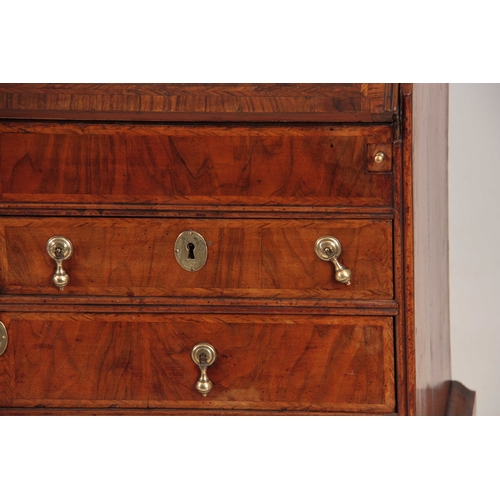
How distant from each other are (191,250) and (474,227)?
65 cm

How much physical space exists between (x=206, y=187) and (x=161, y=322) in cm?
27

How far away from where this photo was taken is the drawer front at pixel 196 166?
144 cm

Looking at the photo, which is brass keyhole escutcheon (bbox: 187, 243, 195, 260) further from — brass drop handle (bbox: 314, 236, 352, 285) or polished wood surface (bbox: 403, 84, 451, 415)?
polished wood surface (bbox: 403, 84, 451, 415)

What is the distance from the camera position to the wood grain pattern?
1395mm

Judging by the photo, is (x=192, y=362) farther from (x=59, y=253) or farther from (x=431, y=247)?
(x=431, y=247)

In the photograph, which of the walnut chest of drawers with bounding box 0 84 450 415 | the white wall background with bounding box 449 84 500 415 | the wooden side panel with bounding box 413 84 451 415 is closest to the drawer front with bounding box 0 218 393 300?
the walnut chest of drawers with bounding box 0 84 450 415

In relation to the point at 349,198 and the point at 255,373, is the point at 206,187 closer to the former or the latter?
the point at 349,198

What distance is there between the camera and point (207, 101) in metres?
1.41

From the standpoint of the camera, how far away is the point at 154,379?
151cm

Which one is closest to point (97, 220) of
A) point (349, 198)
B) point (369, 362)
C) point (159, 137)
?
point (159, 137)

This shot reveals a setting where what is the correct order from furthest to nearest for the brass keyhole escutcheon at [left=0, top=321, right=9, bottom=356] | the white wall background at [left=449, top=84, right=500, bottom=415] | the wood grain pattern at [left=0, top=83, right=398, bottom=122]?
the white wall background at [left=449, top=84, right=500, bottom=415] → the brass keyhole escutcheon at [left=0, top=321, right=9, bottom=356] → the wood grain pattern at [left=0, top=83, right=398, bottom=122]

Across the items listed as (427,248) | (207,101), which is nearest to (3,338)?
(207,101)

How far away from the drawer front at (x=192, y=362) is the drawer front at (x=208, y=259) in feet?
0.18

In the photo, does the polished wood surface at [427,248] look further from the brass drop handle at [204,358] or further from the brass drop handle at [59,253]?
the brass drop handle at [59,253]
